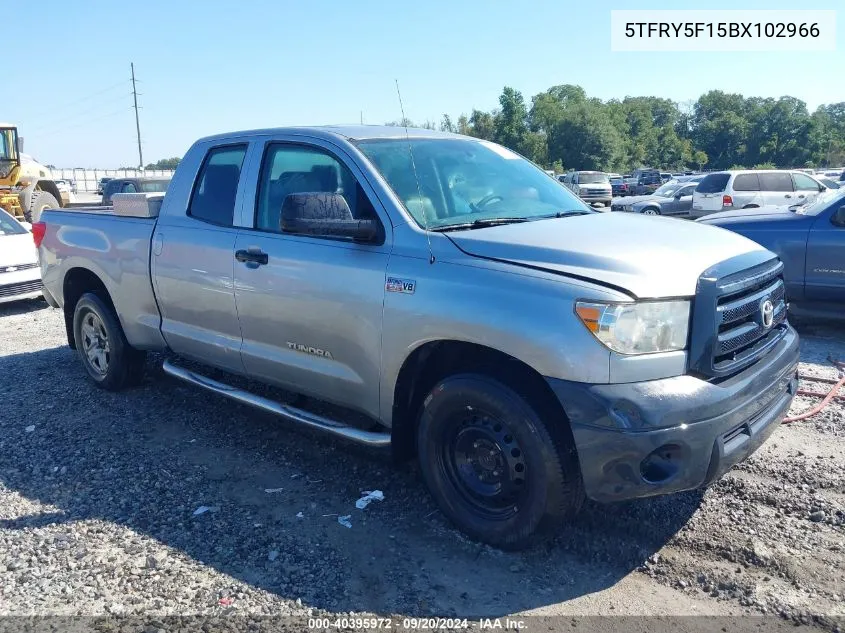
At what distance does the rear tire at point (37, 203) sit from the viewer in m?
19.4

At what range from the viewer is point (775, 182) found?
61.5 ft

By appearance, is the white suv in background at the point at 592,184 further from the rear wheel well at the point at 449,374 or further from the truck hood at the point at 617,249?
the rear wheel well at the point at 449,374

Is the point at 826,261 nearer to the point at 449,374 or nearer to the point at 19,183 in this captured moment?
the point at 449,374

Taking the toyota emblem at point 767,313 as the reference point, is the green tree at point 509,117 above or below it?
above

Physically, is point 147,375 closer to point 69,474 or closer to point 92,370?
point 92,370

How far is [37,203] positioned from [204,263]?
59.4ft

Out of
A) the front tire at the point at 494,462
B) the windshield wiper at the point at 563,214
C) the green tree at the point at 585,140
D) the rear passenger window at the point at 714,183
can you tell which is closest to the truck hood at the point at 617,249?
the windshield wiper at the point at 563,214

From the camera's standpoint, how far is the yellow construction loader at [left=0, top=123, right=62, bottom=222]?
19220 mm

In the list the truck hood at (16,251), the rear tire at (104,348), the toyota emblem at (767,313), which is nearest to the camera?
the toyota emblem at (767,313)

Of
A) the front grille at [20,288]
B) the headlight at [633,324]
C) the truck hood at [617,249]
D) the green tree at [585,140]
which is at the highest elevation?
the green tree at [585,140]

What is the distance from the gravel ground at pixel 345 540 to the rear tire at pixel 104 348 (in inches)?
35.1

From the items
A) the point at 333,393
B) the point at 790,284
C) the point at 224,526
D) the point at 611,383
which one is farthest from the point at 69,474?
the point at 790,284

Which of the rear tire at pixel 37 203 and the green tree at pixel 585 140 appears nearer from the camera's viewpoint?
the rear tire at pixel 37 203

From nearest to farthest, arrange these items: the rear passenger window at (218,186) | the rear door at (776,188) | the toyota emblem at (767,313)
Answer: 1. the toyota emblem at (767,313)
2. the rear passenger window at (218,186)
3. the rear door at (776,188)
